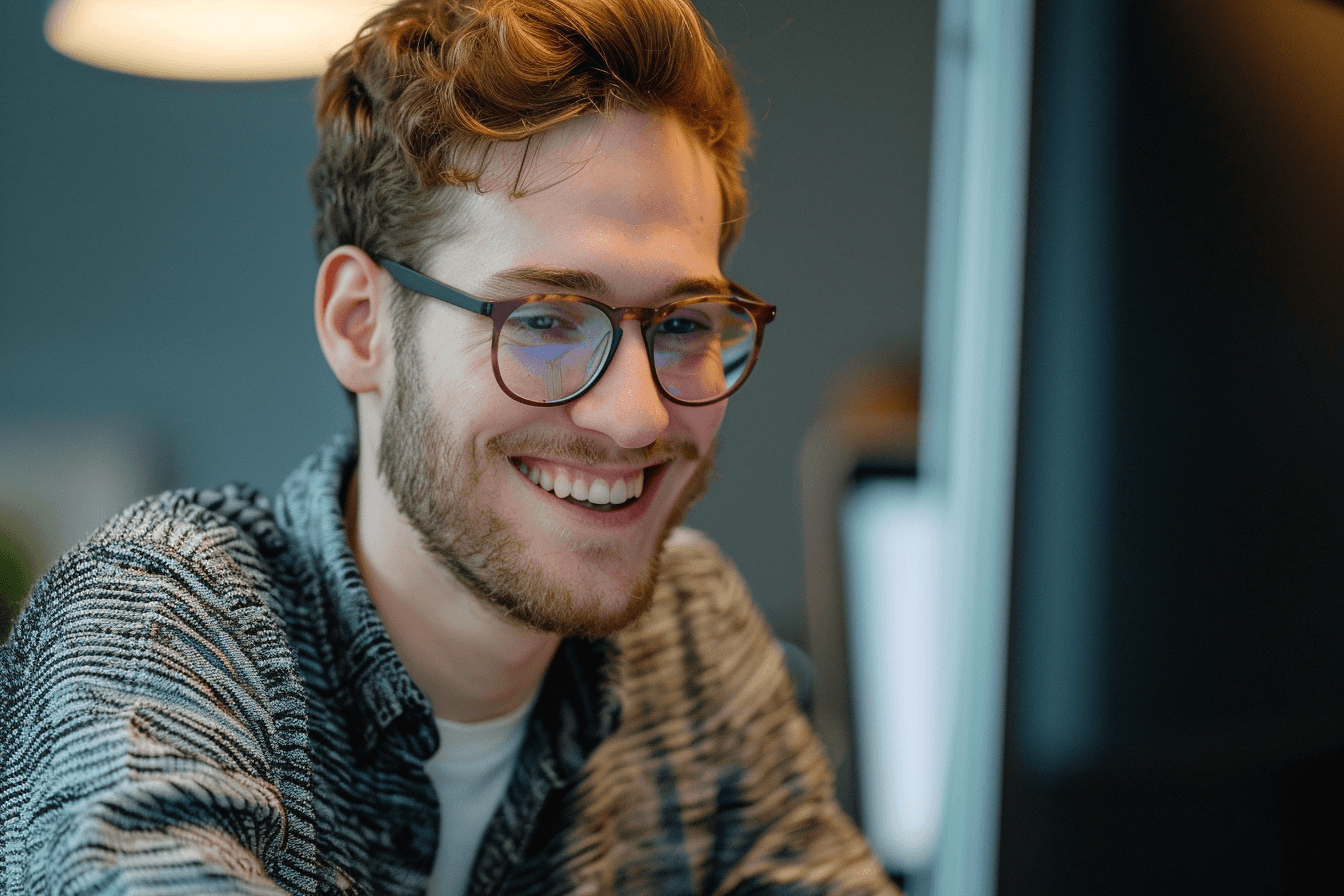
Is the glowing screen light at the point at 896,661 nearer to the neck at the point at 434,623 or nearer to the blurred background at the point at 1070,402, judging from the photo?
the blurred background at the point at 1070,402

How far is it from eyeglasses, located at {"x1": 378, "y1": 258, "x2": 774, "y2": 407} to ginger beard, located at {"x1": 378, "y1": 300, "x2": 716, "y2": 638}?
62 mm

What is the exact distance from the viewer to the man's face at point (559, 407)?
44.0 inches

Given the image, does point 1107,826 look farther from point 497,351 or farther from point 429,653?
point 497,351

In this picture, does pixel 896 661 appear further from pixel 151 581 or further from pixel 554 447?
pixel 151 581

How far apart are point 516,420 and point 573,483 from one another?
10 cm

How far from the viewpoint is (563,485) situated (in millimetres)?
1167

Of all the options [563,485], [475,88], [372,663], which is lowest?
[372,663]

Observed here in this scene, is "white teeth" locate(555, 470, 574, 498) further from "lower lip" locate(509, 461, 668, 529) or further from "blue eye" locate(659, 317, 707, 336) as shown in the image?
"blue eye" locate(659, 317, 707, 336)

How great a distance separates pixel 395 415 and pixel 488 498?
0.52 feet

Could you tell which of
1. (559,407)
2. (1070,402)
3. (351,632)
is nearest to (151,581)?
(351,632)

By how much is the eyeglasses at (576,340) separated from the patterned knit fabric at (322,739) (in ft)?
1.01

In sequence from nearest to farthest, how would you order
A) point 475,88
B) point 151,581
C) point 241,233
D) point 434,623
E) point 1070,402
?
point 151,581, point 475,88, point 434,623, point 241,233, point 1070,402

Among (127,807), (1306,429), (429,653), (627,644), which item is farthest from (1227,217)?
(127,807)

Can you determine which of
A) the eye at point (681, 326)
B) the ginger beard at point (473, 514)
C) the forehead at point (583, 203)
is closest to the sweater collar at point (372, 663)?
the ginger beard at point (473, 514)
